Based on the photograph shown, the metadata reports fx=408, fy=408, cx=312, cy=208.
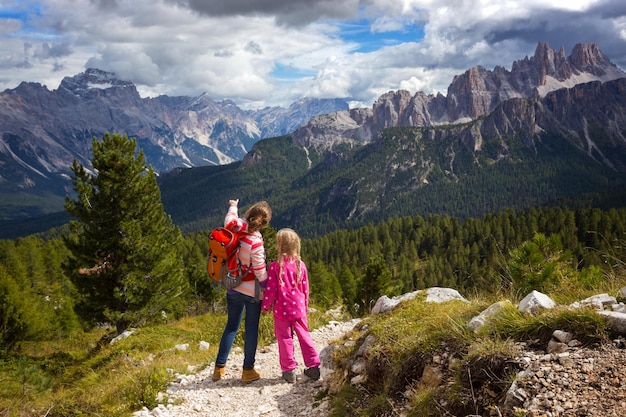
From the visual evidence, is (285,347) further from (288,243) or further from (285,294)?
(288,243)

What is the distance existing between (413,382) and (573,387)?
208 cm

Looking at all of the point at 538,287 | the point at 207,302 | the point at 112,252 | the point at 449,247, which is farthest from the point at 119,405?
the point at 449,247

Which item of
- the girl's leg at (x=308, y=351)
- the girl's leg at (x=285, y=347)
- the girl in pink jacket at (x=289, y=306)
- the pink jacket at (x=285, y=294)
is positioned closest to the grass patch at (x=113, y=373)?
the girl's leg at (x=285, y=347)

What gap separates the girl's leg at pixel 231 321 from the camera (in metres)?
8.52

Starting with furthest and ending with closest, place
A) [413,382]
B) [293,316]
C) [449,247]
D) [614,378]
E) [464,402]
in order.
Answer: [449,247], [293,316], [413,382], [464,402], [614,378]

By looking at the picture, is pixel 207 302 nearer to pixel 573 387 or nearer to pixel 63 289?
pixel 63 289

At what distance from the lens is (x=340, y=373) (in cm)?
752

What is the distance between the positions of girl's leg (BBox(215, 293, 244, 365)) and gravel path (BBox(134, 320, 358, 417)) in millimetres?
639

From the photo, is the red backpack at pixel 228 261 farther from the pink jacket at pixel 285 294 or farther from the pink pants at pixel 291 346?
the pink pants at pixel 291 346

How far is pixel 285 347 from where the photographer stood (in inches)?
335

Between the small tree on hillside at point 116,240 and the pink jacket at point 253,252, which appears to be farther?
Result: the small tree on hillside at point 116,240

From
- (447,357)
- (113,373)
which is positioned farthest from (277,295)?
(113,373)

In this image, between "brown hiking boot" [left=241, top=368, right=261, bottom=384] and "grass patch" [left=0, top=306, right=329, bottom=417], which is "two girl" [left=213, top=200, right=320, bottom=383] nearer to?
"brown hiking boot" [left=241, top=368, right=261, bottom=384]

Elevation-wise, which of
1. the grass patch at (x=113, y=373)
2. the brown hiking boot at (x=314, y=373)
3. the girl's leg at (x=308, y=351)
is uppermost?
the girl's leg at (x=308, y=351)
